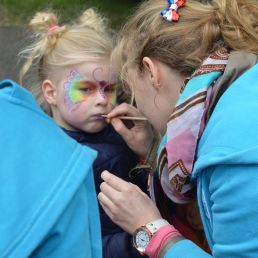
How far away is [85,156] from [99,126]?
948 mm

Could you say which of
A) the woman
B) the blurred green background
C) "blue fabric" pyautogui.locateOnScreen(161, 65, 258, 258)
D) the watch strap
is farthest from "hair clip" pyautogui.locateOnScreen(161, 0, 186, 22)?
the blurred green background

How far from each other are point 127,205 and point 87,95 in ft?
1.85

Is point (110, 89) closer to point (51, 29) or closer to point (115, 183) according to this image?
point (51, 29)

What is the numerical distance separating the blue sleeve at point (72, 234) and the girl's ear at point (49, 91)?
3.21ft

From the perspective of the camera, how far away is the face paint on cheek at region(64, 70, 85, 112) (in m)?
2.05

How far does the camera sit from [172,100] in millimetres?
1595

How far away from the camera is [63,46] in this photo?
214cm

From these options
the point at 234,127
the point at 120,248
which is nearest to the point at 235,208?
the point at 234,127

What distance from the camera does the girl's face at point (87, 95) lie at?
2045 millimetres

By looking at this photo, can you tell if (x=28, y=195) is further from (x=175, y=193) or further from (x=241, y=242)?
(x=175, y=193)

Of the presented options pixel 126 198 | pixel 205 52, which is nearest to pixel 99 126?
pixel 126 198

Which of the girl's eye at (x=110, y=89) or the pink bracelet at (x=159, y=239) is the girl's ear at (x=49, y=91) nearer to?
the girl's eye at (x=110, y=89)

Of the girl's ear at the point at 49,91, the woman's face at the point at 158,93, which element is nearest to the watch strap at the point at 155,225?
the woman's face at the point at 158,93

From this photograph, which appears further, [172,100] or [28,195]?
[172,100]
